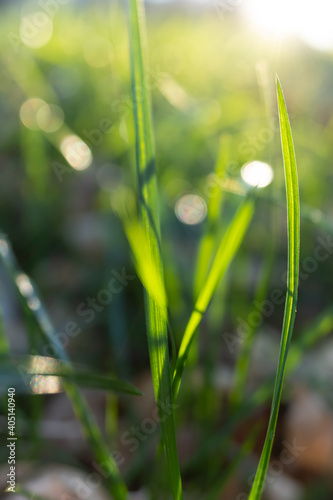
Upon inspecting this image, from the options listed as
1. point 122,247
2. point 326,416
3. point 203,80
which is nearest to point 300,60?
point 203,80

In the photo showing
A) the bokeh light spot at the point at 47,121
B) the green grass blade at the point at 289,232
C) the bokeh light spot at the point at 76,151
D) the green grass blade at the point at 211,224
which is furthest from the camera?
the bokeh light spot at the point at 47,121

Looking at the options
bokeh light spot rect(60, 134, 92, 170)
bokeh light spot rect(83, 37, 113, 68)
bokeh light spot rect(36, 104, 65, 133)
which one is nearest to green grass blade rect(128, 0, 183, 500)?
bokeh light spot rect(60, 134, 92, 170)

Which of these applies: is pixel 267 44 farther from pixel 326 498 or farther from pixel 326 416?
pixel 326 498

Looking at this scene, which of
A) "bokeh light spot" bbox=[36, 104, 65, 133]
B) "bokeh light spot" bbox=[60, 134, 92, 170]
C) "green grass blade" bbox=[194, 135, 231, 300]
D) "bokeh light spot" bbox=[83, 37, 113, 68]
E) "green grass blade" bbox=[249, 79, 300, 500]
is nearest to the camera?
"green grass blade" bbox=[249, 79, 300, 500]

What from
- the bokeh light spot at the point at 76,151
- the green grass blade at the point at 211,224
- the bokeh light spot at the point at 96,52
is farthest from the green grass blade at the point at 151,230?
the bokeh light spot at the point at 96,52

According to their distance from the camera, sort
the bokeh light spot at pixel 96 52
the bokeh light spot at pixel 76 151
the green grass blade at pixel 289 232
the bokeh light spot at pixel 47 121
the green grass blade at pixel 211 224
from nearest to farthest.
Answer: the green grass blade at pixel 289 232 → the green grass blade at pixel 211 224 → the bokeh light spot at pixel 76 151 → the bokeh light spot at pixel 47 121 → the bokeh light spot at pixel 96 52

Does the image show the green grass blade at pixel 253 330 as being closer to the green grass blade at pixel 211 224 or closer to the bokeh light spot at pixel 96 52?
the green grass blade at pixel 211 224

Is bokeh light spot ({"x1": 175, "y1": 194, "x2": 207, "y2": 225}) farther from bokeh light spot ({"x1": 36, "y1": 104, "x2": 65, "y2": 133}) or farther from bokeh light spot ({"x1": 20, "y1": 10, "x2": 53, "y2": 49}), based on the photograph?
bokeh light spot ({"x1": 20, "y1": 10, "x2": 53, "y2": 49})
